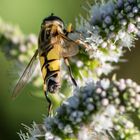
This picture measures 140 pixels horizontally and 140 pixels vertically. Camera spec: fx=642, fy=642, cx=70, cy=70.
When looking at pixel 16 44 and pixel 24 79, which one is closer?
pixel 24 79

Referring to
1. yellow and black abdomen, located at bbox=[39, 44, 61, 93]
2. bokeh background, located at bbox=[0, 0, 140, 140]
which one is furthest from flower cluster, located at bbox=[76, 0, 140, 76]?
bokeh background, located at bbox=[0, 0, 140, 140]

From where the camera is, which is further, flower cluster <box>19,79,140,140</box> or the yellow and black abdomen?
the yellow and black abdomen

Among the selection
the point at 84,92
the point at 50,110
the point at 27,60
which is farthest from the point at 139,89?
the point at 27,60

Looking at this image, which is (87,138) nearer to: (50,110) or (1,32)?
(50,110)

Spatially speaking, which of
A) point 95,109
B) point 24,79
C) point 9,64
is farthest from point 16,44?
point 95,109

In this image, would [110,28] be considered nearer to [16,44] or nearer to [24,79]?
[24,79]

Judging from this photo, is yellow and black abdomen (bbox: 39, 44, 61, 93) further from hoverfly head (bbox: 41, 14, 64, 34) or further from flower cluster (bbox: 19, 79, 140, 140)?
flower cluster (bbox: 19, 79, 140, 140)
